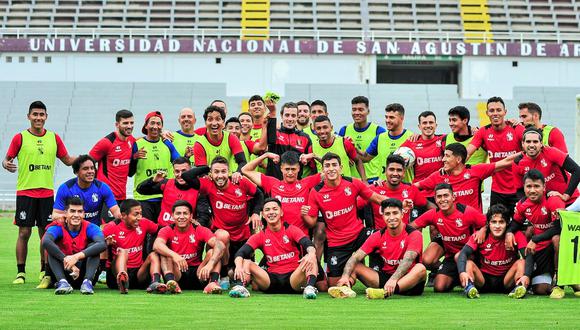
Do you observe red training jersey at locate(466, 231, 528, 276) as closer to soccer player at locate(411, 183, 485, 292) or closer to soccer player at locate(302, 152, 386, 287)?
soccer player at locate(411, 183, 485, 292)

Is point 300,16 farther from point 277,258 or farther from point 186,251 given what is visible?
point 277,258

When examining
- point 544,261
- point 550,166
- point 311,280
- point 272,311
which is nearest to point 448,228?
point 544,261

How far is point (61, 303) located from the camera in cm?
855

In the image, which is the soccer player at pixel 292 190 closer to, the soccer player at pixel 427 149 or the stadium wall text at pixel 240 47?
the soccer player at pixel 427 149

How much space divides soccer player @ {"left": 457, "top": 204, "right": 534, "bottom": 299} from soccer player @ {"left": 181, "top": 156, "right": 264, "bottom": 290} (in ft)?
7.18

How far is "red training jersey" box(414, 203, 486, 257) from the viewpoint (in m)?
9.90

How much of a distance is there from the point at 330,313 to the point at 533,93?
2377cm

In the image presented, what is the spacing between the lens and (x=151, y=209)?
1103cm

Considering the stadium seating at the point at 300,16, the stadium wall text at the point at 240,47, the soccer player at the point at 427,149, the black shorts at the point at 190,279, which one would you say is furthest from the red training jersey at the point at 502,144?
the stadium seating at the point at 300,16

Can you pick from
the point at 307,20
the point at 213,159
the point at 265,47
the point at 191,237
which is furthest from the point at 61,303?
the point at 307,20

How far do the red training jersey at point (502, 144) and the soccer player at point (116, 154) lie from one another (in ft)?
12.3

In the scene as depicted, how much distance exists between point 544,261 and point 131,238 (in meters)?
4.04

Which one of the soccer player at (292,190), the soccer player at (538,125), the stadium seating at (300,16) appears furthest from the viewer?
the stadium seating at (300,16)

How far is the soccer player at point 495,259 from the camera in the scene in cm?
954
